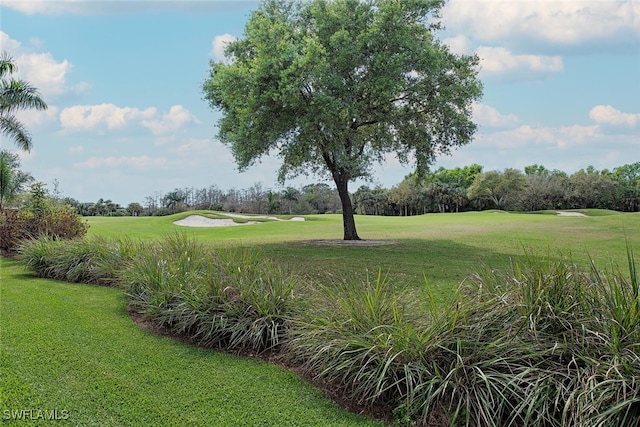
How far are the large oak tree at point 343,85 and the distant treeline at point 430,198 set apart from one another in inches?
1413

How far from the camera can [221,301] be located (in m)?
6.53

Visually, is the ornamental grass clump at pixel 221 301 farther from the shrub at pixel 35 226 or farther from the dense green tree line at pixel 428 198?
the dense green tree line at pixel 428 198

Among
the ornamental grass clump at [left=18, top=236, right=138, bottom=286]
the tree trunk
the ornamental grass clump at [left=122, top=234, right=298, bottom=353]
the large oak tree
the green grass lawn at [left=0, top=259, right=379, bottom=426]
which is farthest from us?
the tree trunk

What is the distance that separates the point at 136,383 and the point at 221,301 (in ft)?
6.03

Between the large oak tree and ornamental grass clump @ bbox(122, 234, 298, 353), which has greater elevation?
the large oak tree

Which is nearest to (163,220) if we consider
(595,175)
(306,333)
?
(306,333)

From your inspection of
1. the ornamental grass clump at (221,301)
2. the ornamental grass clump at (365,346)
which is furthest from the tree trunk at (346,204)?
the ornamental grass clump at (365,346)

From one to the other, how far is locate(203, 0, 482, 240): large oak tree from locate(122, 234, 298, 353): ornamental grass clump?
333 inches

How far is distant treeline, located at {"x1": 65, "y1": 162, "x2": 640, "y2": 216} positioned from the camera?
55.9m

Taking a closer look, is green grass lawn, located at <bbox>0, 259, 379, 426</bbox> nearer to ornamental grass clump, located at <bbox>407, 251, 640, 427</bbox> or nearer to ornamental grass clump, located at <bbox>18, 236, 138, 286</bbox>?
ornamental grass clump, located at <bbox>407, 251, 640, 427</bbox>

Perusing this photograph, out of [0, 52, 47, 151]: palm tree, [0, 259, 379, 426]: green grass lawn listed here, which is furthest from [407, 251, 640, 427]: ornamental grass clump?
[0, 52, 47, 151]: palm tree

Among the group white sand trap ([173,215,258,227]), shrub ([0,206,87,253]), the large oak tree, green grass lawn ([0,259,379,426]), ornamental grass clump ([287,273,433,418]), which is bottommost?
green grass lawn ([0,259,379,426])

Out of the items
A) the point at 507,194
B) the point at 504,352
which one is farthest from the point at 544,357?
the point at 507,194

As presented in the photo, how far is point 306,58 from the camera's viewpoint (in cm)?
1447
